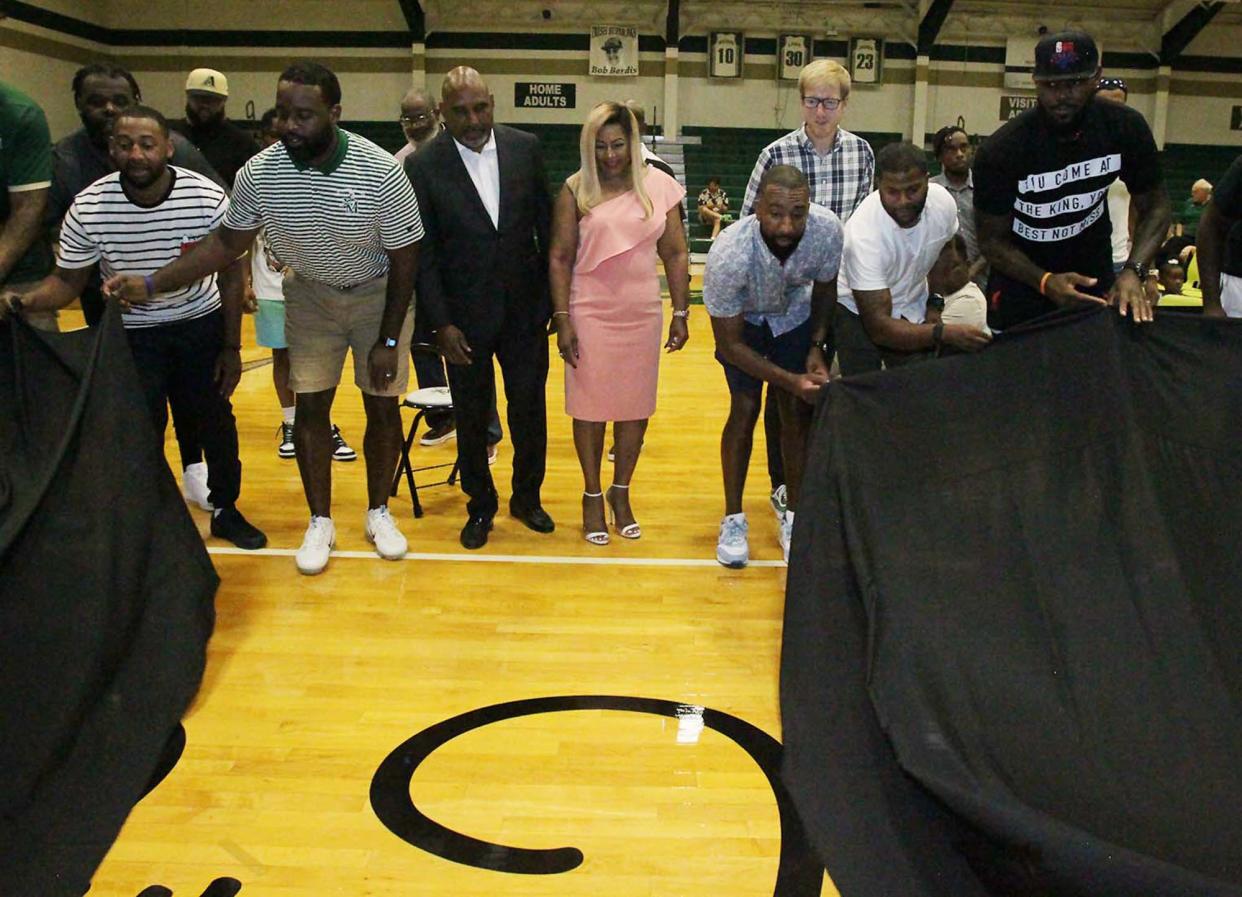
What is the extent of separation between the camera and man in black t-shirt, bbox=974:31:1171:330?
2.94 metres

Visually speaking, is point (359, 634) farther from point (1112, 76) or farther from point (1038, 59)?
point (1112, 76)

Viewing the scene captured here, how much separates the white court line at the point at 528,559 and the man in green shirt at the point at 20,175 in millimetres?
1153

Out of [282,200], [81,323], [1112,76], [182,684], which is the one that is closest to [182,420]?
[282,200]

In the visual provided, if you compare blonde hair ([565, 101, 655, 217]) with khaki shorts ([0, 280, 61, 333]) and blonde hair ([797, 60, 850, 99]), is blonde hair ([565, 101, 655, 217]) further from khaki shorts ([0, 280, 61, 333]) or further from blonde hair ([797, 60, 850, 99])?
khaki shorts ([0, 280, 61, 333])

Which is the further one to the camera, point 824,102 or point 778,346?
point 824,102

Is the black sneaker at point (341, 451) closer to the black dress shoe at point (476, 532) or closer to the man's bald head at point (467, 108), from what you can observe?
the black dress shoe at point (476, 532)

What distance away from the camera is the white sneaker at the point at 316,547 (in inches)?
149

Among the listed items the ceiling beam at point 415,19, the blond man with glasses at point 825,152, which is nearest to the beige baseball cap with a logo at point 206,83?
the blond man with glasses at point 825,152

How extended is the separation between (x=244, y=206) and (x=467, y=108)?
849 mm

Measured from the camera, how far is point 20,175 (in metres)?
3.33

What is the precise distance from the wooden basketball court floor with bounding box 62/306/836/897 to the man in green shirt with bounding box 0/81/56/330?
4.13 ft

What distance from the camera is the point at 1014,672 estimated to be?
2127 millimetres

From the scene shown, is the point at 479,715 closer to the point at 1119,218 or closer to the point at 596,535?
the point at 596,535

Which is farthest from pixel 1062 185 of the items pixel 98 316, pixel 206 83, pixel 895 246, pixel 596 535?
pixel 206 83
